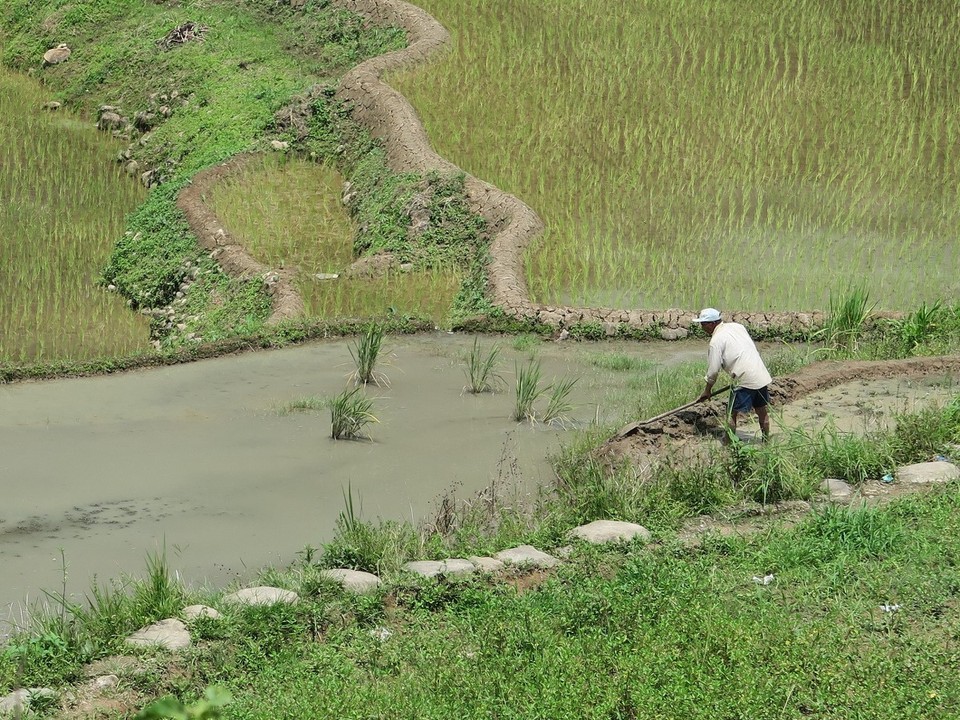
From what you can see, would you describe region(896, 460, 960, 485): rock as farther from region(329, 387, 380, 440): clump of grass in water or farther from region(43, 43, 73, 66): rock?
region(43, 43, 73, 66): rock

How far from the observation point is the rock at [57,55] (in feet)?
65.0

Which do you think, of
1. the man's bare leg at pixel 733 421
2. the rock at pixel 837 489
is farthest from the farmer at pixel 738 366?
the rock at pixel 837 489

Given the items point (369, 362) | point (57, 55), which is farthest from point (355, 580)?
point (57, 55)

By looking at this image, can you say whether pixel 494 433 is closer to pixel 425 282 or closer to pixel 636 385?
pixel 636 385

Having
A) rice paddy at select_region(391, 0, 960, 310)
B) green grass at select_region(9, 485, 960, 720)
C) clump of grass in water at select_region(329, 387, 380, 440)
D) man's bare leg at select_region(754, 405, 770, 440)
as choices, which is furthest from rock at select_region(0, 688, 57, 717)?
rice paddy at select_region(391, 0, 960, 310)

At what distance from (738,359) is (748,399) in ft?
0.90

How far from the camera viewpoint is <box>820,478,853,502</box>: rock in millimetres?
7051

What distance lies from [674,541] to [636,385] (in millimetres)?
3395

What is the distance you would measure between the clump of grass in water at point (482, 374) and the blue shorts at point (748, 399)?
87.6 inches

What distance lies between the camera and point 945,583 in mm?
5676

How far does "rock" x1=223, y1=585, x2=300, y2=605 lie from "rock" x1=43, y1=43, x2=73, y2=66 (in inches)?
632

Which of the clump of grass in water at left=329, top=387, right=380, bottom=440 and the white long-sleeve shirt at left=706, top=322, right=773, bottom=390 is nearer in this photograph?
the white long-sleeve shirt at left=706, top=322, right=773, bottom=390

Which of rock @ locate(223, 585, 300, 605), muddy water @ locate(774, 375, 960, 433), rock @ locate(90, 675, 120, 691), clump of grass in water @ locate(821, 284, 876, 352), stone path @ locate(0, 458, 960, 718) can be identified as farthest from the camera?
clump of grass in water @ locate(821, 284, 876, 352)

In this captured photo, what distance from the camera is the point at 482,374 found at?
9625 millimetres
